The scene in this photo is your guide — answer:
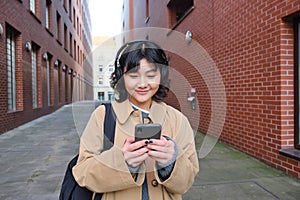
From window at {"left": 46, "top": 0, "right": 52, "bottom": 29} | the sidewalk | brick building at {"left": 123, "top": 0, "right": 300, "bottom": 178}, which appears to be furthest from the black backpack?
window at {"left": 46, "top": 0, "right": 52, "bottom": 29}

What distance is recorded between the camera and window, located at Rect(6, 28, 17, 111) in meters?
7.68

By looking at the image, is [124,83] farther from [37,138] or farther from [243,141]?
[37,138]

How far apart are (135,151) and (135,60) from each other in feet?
1.29

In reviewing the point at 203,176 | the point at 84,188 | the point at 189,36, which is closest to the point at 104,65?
the point at 84,188

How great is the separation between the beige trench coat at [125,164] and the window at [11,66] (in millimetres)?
7596

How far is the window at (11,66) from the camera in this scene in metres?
7.68

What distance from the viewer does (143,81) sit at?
1087 mm

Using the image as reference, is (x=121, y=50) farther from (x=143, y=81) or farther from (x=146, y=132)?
(x=146, y=132)

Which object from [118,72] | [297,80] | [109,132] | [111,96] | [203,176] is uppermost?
[297,80]

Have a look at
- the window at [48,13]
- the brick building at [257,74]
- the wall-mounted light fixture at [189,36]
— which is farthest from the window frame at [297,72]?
the window at [48,13]

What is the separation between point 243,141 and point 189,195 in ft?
6.63

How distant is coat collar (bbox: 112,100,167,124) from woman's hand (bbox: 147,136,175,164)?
18 centimetres

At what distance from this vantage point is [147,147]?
902 millimetres

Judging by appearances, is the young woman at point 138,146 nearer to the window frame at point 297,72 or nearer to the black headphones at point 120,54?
the black headphones at point 120,54
